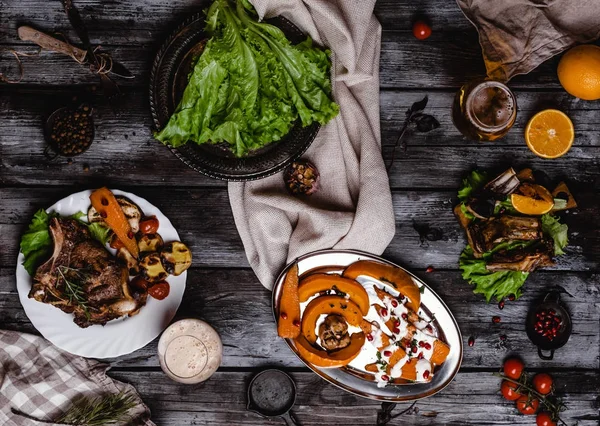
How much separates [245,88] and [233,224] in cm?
66

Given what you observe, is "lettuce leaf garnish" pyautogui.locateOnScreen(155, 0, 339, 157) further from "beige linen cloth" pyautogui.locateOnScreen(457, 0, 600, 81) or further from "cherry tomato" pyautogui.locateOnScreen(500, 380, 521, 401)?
"cherry tomato" pyautogui.locateOnScreen(500, 380, 521, 401)

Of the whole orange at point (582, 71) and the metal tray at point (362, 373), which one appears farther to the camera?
the metal tray at point (362, 373)

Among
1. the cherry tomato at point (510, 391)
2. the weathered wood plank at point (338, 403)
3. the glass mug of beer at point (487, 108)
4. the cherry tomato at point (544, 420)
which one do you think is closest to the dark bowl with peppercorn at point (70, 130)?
the weathered wood plank at point (338, 403)

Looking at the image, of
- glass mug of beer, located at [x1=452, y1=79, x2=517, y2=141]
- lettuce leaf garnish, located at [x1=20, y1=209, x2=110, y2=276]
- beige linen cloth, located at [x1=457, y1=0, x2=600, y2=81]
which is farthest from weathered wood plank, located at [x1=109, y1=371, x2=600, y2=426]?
beige linen cloth, located at [x1=457, y1=0, x2=600, y2=81]

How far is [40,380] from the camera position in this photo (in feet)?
8.23

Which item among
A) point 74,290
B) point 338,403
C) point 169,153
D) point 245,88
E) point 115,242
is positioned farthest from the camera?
point 338,403

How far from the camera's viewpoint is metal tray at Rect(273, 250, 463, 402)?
8.04 feet

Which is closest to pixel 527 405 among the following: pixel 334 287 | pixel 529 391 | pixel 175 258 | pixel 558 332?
pixel 529 391

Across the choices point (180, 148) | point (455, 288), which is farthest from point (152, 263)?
point (455, 288)

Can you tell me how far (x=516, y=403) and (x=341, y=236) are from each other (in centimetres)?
116

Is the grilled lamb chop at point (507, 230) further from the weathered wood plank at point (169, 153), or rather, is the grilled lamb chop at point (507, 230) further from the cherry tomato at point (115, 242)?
the cherry tomato at point (115, 242)

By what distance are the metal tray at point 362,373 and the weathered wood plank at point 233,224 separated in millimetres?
211

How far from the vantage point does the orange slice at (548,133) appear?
2.43m

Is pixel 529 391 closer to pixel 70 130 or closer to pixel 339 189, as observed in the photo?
pixel 339 189
